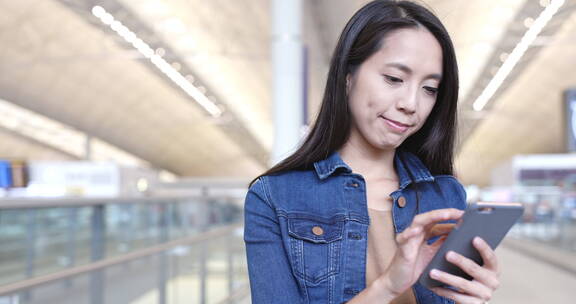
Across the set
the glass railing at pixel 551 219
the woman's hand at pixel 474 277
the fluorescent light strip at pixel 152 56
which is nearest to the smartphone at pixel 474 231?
the woman's hand at pixel 474 277

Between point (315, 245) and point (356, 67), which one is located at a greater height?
point (356, 67)

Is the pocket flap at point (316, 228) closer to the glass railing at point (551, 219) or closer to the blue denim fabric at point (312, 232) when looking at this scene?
the blue denim fabric at point (312, 232)

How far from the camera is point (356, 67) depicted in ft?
5.09

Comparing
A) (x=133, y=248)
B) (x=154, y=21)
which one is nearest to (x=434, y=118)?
(x=133, y=248)

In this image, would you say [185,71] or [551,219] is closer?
[551,219]

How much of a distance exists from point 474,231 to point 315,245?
17.7 inches

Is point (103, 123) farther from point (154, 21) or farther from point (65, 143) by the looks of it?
point (154, 21)

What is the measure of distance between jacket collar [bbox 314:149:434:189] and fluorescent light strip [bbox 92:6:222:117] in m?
17.4

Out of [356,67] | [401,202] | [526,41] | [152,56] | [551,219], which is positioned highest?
[152,56]

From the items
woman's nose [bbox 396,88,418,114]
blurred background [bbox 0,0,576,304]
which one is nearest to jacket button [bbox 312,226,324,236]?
woman's nose [bbox 396,88,418,114]

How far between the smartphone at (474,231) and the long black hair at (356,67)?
1.53 ft

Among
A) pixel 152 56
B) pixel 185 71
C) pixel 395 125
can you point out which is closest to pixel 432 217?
pixel 395 125

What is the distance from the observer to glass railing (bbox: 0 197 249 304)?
3.43 metres

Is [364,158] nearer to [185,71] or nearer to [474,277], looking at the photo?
[474,277]
